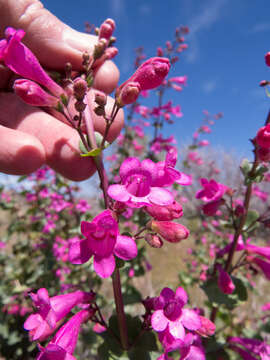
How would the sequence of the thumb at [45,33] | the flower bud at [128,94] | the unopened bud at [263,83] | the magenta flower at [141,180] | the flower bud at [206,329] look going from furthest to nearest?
the thumb at [45,33] → the unopened bud at [263,83] → the flower bud at [206,329] → the flower bud at [128,94] → the magenta flower at [141,180]

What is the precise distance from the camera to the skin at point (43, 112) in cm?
163

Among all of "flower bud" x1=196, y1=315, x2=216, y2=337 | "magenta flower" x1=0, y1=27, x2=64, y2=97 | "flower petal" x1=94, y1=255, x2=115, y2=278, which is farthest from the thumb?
"flower bud" x1=196, y1=315, x2=216, y2=337

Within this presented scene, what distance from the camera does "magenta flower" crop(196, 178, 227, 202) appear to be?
1890 millimetres

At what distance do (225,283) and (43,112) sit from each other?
6.24 feet

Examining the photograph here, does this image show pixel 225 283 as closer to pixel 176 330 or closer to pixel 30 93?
pixel 176 330

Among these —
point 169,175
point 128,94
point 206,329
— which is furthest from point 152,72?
point 206,329

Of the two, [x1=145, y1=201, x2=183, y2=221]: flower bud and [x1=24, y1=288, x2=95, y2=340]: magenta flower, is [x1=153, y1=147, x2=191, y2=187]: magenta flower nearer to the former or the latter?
[x1=145, y1=201, x2=183, y2=221]: flower bud

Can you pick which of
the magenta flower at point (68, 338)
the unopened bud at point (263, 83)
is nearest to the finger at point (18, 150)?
the magenta flower at point (68, 338)

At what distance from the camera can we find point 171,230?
3.90 feet

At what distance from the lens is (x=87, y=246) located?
3.50 feet

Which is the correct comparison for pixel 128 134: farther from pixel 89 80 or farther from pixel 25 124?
pixel 89 80

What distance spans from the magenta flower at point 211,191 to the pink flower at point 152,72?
2.98ft

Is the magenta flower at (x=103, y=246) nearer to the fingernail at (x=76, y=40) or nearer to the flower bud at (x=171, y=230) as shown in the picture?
the flower bud at (x=171, y=230)

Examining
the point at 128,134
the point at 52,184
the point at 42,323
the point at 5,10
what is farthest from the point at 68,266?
the point at 5,10
